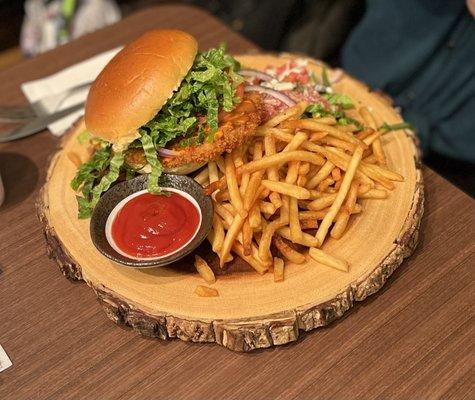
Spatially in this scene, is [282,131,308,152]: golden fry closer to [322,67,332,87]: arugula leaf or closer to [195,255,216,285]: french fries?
[195,255,216,285]: french fries

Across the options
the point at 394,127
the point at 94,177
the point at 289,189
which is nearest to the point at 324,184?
the point at 289,189

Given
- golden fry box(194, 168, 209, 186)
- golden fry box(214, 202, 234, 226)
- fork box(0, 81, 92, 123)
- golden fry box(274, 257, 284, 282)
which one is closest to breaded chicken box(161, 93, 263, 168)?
golden fry box(194, 168, 209, 186)

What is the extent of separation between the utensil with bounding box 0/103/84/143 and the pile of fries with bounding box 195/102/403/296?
1195mm

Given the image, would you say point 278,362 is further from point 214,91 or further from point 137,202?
point 214,91

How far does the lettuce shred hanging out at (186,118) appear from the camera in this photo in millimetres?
2600

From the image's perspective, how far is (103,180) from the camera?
8.75 ft

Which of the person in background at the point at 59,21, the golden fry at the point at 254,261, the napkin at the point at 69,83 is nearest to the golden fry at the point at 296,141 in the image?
the golden fry at the point at 254,261

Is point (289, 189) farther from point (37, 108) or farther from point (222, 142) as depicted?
point (37, 108)

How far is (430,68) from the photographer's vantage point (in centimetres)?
390

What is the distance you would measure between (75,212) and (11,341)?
616 millimetres

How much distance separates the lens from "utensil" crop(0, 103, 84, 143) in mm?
3393

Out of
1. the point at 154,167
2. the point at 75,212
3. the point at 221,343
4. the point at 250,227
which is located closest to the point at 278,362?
the point at 221,343

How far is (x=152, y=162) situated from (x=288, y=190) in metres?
0.61

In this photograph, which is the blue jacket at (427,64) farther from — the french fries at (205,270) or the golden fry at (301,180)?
the french fries at (205,270)
